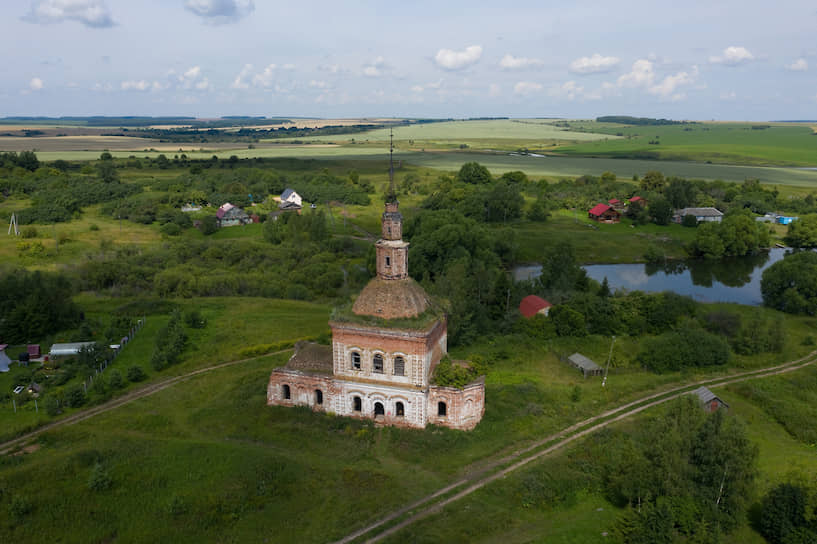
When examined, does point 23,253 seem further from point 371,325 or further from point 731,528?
point 731,528

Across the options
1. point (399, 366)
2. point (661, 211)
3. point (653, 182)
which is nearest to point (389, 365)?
point (399, 366)

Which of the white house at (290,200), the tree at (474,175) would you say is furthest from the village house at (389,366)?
the tree at (474,175)

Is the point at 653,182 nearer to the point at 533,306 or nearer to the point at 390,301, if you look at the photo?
the point at 533,306

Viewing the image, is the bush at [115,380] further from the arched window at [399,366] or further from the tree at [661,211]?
the tree at [661,211]

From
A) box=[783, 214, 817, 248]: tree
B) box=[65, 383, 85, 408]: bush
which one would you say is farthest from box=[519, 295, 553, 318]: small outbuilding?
box=[783, 214, 817, 248]: tree

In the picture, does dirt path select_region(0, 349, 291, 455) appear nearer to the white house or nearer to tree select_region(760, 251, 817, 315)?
tree select_region(760, 251, 817, 315)
